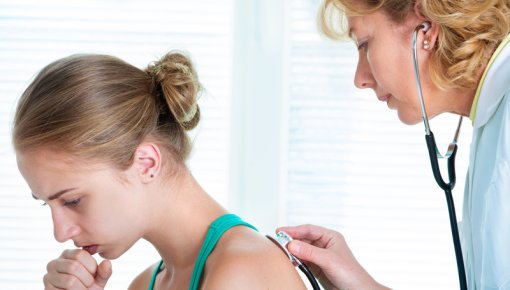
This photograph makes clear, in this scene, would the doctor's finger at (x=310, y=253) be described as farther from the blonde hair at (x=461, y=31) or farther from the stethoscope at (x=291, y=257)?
the blonde hair at (x=461, y=31)

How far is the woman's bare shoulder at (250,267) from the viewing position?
4.11ft

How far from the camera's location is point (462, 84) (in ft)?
4.41

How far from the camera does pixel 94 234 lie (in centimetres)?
137

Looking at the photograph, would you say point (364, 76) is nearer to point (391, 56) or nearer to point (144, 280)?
point (391, 56)

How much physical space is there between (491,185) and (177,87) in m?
0.60

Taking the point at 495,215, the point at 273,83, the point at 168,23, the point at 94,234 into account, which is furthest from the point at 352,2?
the point at 168,23

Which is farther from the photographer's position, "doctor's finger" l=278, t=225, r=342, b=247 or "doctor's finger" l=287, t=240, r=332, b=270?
"doctor's finger" l=278, t=225, r=342, b=247

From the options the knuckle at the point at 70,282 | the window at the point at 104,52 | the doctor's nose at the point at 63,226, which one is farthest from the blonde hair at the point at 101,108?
the window at the point at 104,52

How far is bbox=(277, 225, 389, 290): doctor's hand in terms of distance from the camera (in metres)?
1.44

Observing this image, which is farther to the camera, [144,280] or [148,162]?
[144,280]

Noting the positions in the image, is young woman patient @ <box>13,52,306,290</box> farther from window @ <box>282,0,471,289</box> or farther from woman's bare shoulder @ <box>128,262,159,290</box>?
window @ <box>282,0,471,289</box>

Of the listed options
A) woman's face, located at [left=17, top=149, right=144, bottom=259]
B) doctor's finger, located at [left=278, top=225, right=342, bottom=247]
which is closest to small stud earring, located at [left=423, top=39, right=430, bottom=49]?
doctor's finger, located at [left=278, top=225, right=342, bottom=247]

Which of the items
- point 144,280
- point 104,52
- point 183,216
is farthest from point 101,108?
point 104,52

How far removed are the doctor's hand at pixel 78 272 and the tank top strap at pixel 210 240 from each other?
0.54 ft
